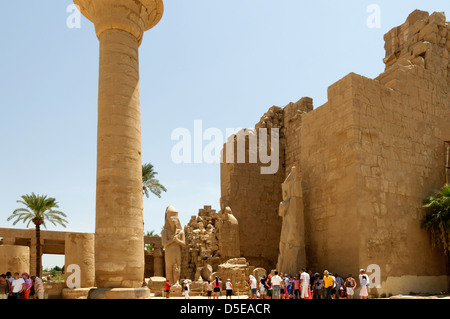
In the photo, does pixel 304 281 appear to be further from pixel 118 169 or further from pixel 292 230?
pixel 118 169

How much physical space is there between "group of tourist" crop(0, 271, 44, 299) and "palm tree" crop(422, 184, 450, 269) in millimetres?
11408

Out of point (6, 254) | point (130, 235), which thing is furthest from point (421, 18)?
point (6, 254)

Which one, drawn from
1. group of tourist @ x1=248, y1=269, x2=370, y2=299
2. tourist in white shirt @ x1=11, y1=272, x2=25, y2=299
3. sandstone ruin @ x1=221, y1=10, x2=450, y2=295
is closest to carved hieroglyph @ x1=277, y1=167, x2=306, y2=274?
sandstone ruin @ x1=221, y1=10, x2=450, y2=295

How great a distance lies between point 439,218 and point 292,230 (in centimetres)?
459

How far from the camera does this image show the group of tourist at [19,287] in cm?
1041

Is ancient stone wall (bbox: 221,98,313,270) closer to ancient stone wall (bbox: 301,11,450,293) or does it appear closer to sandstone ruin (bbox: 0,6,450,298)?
sandstone ruin (bbox: 0,6,450,298)

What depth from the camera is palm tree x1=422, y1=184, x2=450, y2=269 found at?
14.3m

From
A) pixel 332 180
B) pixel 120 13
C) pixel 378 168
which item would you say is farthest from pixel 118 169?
pixel 378 168

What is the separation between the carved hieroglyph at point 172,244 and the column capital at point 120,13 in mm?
7815

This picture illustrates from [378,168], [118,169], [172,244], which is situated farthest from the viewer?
[172,244]

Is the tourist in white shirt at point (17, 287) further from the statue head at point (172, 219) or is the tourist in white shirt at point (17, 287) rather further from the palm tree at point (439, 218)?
the palm tree at point (439, 218)

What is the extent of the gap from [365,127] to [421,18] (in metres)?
6.79

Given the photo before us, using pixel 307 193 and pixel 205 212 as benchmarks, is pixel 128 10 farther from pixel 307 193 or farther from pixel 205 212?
pixel 205 212

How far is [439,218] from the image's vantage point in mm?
14438
